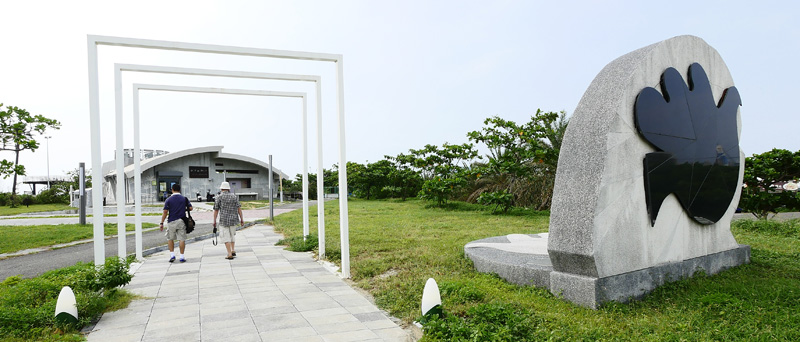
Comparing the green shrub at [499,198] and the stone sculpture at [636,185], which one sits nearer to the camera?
Answer: the stone sculpture at [636,185]

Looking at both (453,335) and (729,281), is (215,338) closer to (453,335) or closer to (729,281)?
(453,335)

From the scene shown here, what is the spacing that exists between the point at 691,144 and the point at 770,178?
28.4 feet

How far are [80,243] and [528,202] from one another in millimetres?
13787

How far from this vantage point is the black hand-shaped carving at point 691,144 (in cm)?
492

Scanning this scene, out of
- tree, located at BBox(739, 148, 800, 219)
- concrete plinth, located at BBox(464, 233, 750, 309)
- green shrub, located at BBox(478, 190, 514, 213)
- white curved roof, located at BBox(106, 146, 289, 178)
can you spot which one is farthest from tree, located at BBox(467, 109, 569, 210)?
white curved roof, located at BBox(106, 146, 289, 178)

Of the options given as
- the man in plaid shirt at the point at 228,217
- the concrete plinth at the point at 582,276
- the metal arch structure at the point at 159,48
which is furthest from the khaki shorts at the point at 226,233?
the concrete plinth at the point at 582,276

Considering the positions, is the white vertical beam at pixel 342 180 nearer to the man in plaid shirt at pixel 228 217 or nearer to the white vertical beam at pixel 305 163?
the man in plaid shirt at pixel 228 217

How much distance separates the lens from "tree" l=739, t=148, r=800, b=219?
11602 millimetres

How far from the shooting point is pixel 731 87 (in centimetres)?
655

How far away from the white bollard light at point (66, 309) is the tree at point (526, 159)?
12.6 metres

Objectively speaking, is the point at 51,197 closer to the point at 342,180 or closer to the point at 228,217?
the point at 228,217

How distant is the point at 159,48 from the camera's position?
6.41 metres

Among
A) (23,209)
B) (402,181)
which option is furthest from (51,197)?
(402,181)

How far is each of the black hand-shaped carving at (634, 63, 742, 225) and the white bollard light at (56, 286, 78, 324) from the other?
575cm
